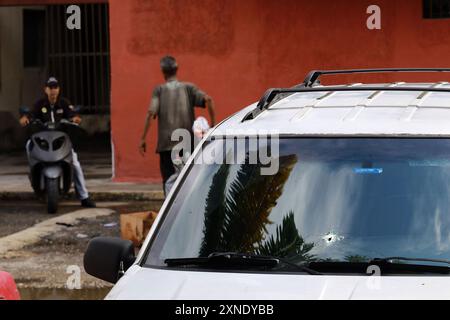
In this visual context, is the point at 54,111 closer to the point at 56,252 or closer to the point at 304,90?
the point at 56,252

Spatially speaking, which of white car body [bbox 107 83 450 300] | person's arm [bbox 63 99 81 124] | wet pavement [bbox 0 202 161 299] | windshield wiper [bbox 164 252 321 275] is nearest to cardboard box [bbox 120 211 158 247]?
wet pavement [bbox 0 202 161 299]

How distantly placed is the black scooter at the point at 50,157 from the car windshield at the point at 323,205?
8.93 meters

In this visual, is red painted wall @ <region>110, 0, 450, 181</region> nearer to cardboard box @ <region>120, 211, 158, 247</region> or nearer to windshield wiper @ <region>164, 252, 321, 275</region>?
cardboard box @ <region>120, 211, 158, 247</region>

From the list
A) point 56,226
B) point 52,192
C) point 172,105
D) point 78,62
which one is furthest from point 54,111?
point 78,62

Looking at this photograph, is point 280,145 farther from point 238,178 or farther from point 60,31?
point 60,31

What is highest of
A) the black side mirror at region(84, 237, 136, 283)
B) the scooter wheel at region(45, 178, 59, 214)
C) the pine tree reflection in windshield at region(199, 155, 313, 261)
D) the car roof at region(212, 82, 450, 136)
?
the car roof at region(212, 82, 450, 136)

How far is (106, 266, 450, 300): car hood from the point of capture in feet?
13.1

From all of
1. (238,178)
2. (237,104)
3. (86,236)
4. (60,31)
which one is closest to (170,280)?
(238,178)

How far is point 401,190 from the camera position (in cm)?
457

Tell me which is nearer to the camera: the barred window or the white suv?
the white suv

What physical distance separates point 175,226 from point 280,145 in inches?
22.3

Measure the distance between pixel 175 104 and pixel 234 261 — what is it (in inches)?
320

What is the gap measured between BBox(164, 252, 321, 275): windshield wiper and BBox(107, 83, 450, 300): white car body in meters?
0.09

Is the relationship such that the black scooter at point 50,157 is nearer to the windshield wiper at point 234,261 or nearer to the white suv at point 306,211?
the white suv at point 306,211
